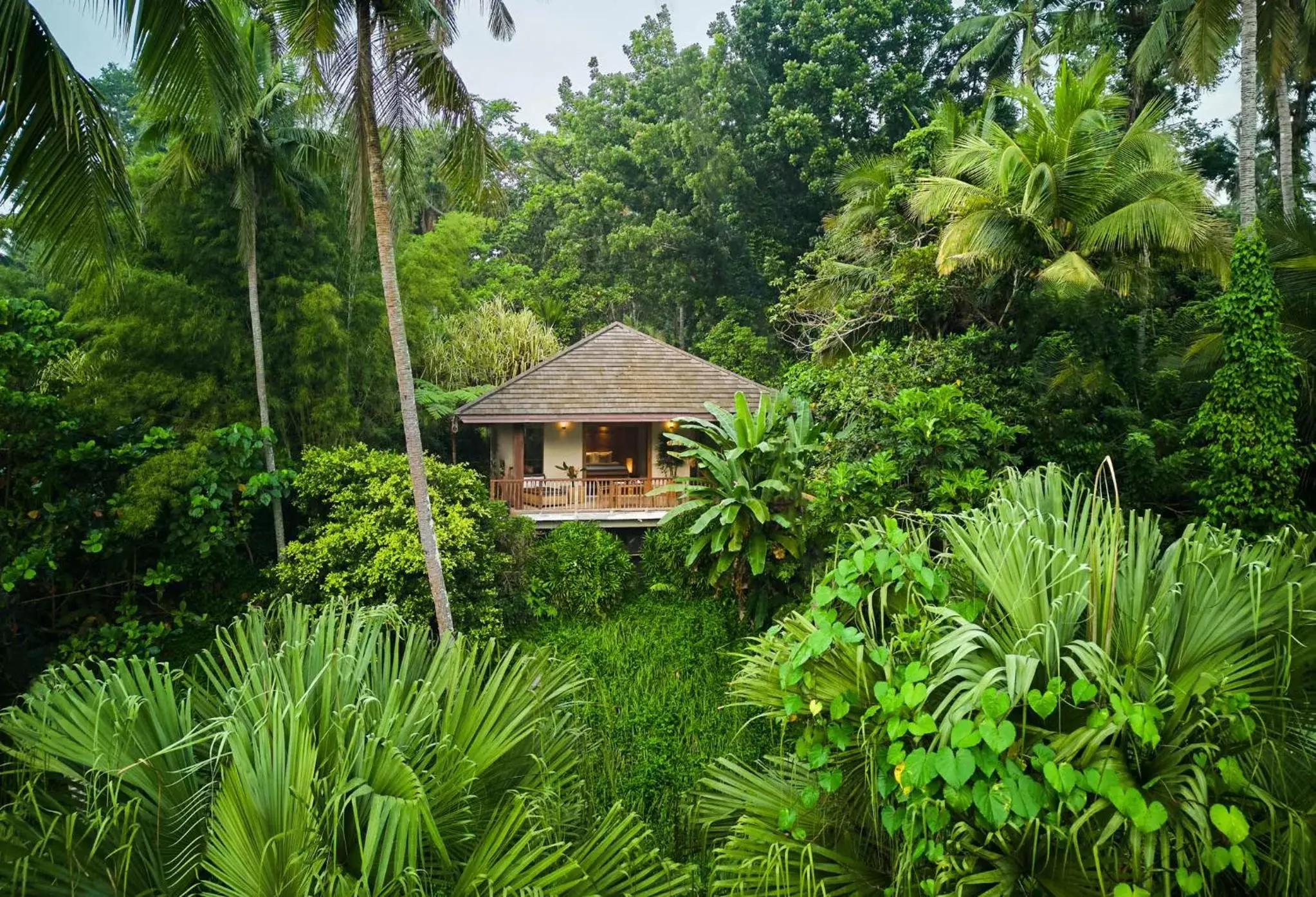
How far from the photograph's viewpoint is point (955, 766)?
2.13 meters

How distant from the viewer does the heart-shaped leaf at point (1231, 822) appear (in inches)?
74.2

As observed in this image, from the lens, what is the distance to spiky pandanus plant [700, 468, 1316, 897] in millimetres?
2051

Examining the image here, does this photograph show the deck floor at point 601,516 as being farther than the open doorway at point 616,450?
No

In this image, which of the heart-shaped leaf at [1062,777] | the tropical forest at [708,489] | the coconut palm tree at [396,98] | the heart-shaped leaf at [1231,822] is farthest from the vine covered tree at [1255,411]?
the coconut palm tree at [396,98]

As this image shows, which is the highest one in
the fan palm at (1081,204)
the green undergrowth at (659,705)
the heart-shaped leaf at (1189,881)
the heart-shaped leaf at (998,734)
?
the fan palm at (1081,204)

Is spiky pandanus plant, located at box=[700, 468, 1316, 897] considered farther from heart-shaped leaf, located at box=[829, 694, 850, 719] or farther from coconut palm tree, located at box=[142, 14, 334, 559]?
coconut palm tree, located at box=[142, 14, 334, 559]

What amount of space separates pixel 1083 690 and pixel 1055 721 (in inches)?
17.0

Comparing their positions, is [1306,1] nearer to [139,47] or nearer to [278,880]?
[139,47]

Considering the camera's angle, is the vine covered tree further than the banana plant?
No

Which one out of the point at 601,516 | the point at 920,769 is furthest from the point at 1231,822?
the point at 601,516

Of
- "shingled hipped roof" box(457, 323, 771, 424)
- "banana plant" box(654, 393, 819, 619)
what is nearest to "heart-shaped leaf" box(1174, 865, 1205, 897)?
"banana plant" box(654, 393, 819, 619)

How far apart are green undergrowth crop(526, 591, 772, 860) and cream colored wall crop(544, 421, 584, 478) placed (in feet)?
16.4

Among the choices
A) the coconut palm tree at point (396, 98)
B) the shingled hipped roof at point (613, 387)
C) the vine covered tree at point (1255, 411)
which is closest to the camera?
the vine covered tree at point (1255, 411)

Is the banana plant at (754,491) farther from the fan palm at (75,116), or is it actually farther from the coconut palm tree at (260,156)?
the coconut palm tree at (260,156)
